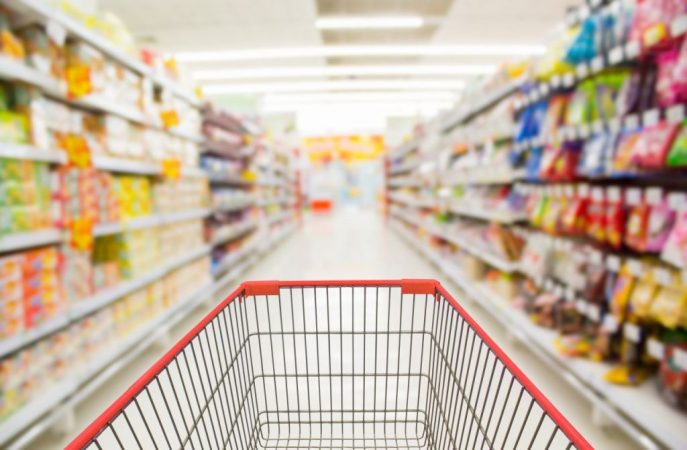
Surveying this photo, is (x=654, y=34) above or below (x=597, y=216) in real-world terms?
above

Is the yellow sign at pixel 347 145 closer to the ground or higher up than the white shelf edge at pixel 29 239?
higher up

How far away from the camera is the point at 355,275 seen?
4.66m

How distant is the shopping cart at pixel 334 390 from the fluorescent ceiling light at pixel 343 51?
5.32 metres

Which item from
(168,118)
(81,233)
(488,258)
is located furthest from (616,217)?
(168,118)

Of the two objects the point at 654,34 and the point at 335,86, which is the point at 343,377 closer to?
the point at 654,34

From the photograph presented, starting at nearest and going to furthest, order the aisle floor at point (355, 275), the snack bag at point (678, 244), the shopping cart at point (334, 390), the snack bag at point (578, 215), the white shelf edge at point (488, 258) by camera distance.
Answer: the shopping cart at point (334, 390), the snack bag at point (678, 244), the aisle floor at point (355, 275), the snack bag at point (578, 215), the white shelf edge at point (488, 258)

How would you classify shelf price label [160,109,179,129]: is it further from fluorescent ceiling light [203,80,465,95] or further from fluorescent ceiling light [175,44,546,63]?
fluorescent ceiling light [203,80,465,95]

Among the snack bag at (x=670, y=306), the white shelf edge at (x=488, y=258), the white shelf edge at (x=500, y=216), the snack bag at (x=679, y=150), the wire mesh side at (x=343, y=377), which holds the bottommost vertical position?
the wire mesh side at (x=343, y=377)

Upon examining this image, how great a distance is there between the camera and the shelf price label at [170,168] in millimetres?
2828

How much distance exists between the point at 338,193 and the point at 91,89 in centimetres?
1825

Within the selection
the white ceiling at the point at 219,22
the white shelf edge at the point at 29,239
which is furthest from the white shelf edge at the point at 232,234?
the white ceiling at the point at 219,22

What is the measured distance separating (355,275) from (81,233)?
123 inches

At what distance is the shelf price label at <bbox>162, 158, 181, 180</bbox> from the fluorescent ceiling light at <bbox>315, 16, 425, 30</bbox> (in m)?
4.27

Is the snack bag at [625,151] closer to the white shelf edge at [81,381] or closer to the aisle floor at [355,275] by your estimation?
the aisle floor at [355,275]
